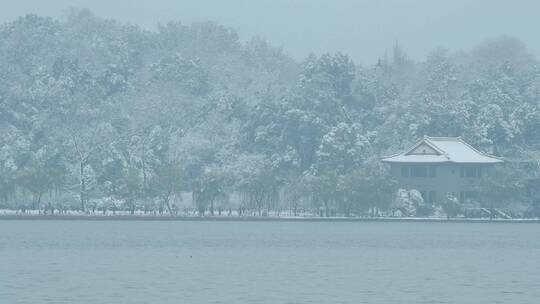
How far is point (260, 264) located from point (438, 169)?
157ft

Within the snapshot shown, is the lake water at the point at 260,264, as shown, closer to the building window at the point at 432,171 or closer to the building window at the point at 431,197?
the building window at the point at 431,197

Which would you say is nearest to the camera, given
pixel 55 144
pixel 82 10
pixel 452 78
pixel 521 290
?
pixel 521 290

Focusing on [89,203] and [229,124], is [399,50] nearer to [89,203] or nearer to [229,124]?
[229,124]

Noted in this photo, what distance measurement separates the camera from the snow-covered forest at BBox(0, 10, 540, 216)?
335ft

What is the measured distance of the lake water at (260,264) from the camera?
47938mm

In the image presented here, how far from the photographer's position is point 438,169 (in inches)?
4198

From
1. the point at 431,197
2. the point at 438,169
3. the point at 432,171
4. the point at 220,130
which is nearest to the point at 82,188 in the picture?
the point at 220,130

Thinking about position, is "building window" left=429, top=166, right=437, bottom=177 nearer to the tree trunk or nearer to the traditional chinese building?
the traditional chinese building

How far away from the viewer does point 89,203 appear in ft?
335

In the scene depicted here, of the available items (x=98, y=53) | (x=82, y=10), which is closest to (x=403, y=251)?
(x=98, y=53)

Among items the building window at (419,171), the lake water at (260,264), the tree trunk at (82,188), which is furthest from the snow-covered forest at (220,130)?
the lake water at (260,264)

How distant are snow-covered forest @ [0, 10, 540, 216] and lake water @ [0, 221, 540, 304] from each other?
9.48m

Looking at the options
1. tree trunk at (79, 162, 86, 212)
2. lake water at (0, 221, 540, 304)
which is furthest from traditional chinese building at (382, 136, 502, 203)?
tree trunk at (79, 162, 86, 212)

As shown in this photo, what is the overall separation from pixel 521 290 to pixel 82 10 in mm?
120382
